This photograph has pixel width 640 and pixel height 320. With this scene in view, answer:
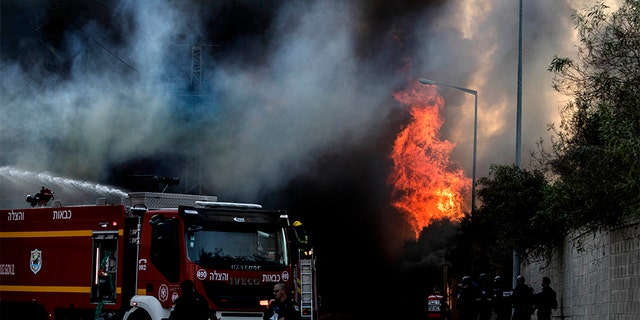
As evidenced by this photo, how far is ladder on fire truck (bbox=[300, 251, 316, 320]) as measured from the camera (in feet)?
61.1

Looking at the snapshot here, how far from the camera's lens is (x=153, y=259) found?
Answer: 17.3 metres

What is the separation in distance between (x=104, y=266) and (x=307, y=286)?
12.6 feet

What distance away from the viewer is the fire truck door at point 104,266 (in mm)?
17859

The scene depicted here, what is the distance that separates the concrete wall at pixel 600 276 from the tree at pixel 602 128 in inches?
20.0

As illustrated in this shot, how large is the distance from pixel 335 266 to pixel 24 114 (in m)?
17.4

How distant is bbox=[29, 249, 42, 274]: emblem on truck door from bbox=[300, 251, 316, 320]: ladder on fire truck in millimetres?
→ 5068

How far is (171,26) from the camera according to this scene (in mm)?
37500

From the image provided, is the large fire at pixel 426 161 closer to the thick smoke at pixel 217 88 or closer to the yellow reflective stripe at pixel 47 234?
the thick smoke at pixel 217 88

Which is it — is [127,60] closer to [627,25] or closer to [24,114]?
[24,114]

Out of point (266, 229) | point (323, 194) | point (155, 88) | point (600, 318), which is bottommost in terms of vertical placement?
point (600, 318)

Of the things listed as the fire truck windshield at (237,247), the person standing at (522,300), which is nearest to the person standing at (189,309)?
the fire truck windshield at (237,247)

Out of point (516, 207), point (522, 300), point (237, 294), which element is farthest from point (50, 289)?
Result: point (516, 207)

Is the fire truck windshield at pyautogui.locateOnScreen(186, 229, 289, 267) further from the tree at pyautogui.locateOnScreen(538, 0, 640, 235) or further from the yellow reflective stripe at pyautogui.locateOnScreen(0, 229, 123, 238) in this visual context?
the tree at pyautogui.locateOnScreen(538, 0, 640, 235)

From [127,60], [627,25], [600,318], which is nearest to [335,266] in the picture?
[127,60]
